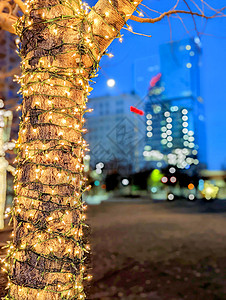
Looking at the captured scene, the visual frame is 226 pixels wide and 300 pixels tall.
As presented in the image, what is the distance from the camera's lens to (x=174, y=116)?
74688 mm

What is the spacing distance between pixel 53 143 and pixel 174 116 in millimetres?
74527


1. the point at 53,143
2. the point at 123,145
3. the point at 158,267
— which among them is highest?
the point at 123,145

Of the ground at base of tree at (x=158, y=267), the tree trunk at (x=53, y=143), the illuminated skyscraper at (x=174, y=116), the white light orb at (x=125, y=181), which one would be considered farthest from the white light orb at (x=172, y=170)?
the tree trunk at (x=53, y=143)

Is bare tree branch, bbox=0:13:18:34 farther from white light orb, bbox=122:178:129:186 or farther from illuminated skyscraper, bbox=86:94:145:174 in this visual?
white light orb, bbox=122:178:129:186

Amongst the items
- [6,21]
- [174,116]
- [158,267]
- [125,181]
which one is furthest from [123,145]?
[6,21]

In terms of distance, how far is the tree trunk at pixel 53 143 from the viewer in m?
2.24

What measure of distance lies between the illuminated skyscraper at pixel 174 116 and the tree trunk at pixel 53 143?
4472cm

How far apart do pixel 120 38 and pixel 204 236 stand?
25.5 feet

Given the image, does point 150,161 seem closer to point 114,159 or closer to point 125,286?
point 114,159

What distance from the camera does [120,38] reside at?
8.62 feet

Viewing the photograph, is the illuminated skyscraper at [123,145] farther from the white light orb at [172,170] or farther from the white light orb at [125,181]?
the white light orb at [172,170]

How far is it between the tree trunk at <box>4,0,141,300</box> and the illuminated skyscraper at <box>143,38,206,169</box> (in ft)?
147

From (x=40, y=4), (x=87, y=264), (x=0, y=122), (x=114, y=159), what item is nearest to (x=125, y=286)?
(x=87, y=264)

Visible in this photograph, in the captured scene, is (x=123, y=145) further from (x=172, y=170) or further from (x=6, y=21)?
(x=6, y=21)
